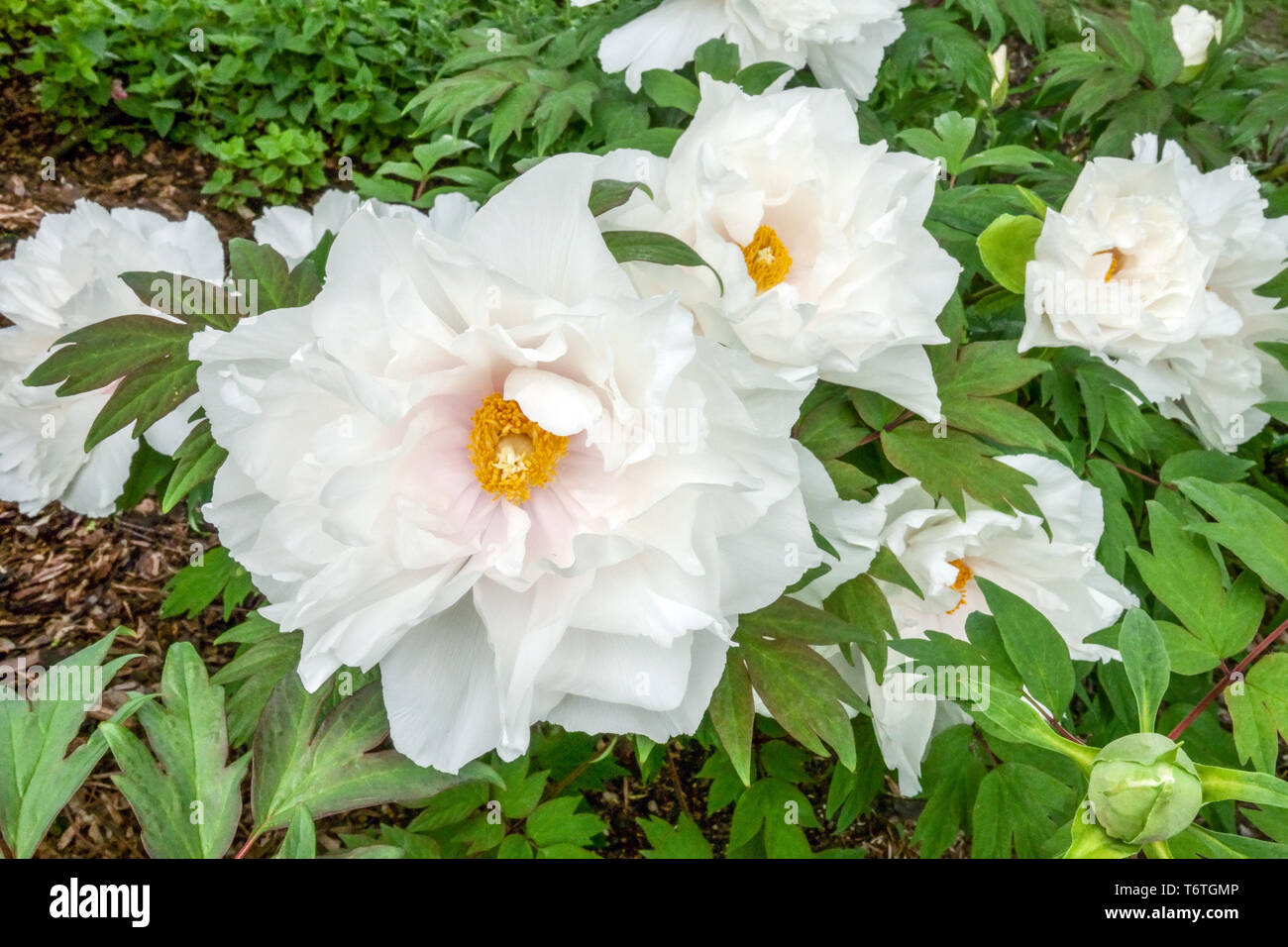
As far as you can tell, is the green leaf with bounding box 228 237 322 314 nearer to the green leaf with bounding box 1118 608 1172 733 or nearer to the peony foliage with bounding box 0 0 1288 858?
the peony foliage with bounding box 0 0 1288 858

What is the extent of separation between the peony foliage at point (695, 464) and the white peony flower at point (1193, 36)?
497mm

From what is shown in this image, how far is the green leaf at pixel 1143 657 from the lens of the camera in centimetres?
87

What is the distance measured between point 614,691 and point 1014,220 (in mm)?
741

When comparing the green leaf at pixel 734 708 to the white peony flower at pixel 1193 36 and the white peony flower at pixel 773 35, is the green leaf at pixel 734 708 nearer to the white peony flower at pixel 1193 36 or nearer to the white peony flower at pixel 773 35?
the white peony flower at pixel 773 35

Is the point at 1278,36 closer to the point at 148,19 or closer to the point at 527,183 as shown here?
the point at 527,183

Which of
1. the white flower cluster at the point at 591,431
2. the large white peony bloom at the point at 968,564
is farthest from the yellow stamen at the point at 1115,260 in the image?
the large white peony bloom at the point at 968,564

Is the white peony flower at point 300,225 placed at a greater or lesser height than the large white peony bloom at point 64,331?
greater

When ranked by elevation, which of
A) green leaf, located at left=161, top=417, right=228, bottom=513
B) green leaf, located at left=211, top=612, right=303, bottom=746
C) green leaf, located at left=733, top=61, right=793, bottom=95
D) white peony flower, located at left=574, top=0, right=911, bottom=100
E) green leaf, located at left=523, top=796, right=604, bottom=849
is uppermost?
white peony flower, located at left=574, top=0, right=911, bottom=100

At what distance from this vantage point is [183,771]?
2.89 feet

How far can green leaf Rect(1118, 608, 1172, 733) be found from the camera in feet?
2.84

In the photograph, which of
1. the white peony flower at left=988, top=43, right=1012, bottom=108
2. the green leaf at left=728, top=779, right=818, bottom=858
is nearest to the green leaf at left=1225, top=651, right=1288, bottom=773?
the green leaf at left=728, top=779, right=818, bottom=858

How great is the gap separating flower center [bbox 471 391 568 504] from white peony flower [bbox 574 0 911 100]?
2.09 feet

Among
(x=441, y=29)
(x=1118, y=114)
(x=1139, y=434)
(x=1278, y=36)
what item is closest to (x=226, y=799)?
(x=1139, y=434)

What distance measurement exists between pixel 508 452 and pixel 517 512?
63 mm
